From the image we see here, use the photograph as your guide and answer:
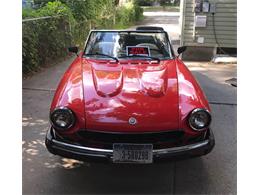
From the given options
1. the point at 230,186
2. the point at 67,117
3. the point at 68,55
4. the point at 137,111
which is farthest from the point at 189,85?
the point at 68,55

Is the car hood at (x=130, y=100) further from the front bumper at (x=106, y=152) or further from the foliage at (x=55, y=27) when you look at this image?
the foliage at (x=55, y=27)

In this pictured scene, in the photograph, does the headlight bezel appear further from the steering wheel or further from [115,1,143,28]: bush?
[115,1,143,28]: bush

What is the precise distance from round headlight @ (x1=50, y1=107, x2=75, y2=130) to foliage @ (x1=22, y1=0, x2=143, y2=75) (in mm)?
4745

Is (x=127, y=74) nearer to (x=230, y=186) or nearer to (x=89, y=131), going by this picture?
(x=89, y=131)

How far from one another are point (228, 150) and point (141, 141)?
1.55 m

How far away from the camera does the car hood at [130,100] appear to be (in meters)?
3.21

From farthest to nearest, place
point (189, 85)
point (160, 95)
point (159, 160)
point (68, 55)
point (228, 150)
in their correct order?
point (68, 55) → point (228, 150) → point (189, 85) → point (160, 95) → point (159, 160)

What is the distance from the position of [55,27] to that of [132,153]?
7.59 meters

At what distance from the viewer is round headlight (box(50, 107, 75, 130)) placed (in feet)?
10.7

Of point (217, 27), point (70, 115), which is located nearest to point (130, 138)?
point (70, 115)

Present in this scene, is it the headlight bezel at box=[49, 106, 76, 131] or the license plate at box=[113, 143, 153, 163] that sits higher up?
the headlight bezel at box=[49, 106, 76, 131]

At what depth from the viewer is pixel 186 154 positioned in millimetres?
3268

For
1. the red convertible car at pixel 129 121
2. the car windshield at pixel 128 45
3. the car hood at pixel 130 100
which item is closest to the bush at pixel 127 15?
the car windshield at pixel 128 45

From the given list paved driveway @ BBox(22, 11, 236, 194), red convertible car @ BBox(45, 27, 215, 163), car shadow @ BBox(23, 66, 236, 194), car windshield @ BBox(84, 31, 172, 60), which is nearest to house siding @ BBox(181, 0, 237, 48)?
car windshield @ BBox(84, 31, 172, 60)
